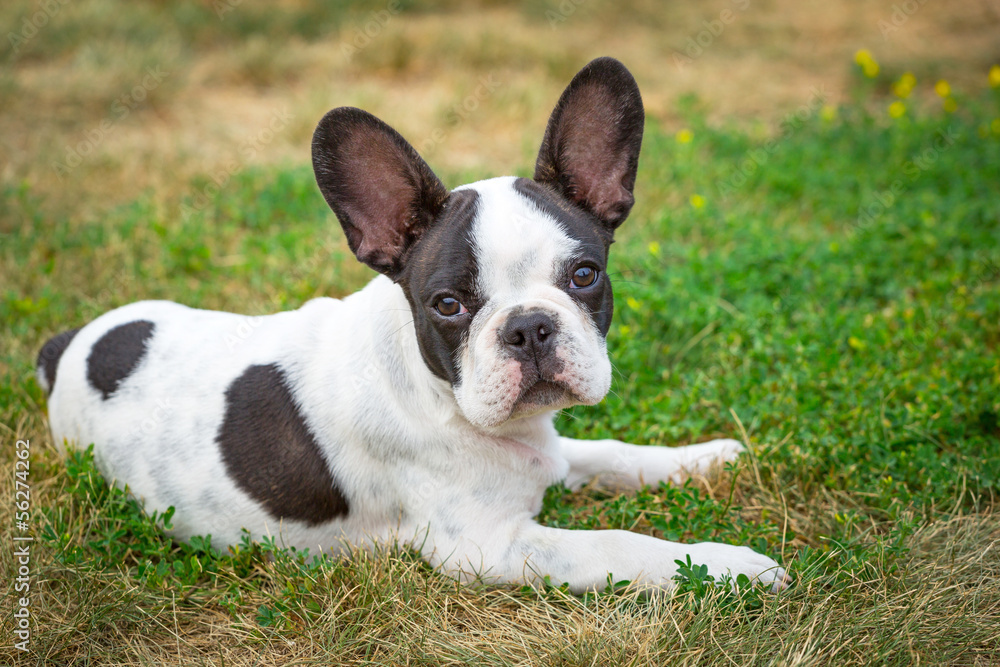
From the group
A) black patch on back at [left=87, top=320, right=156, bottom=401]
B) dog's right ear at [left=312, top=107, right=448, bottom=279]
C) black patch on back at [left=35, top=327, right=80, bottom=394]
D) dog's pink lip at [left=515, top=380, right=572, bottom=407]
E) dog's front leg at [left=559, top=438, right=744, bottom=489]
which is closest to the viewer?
dog's pink lip at [left=515, top=380, right=572, bottom=407]

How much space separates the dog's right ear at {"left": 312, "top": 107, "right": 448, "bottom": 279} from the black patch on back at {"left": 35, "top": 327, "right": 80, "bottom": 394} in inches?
80.0

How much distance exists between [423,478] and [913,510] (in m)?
2.36

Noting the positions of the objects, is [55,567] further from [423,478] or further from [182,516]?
[423,478]

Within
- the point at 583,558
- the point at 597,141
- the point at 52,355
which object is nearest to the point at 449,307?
the point at 597,141

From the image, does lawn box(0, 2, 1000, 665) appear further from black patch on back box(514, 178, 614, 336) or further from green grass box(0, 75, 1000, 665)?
black patch on back box(514, 178, 614, 336)

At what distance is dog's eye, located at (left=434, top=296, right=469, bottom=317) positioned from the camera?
129 inches

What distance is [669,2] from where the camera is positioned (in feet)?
43.5

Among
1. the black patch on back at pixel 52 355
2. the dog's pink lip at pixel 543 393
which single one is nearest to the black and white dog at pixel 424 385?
the dog's pink lip at pixel 543 393

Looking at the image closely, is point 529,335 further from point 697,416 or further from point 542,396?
point 697,416

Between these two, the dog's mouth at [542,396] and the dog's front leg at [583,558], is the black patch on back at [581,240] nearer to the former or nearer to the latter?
the dog's mouth at [542,396]

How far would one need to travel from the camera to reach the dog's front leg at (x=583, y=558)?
11.0 feet

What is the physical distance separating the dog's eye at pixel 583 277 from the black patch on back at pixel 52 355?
289cm

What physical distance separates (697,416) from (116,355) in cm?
322

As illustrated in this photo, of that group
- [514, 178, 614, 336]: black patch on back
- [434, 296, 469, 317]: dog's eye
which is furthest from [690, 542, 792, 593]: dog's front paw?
[434, 296, 469, 317]: dog's eye
